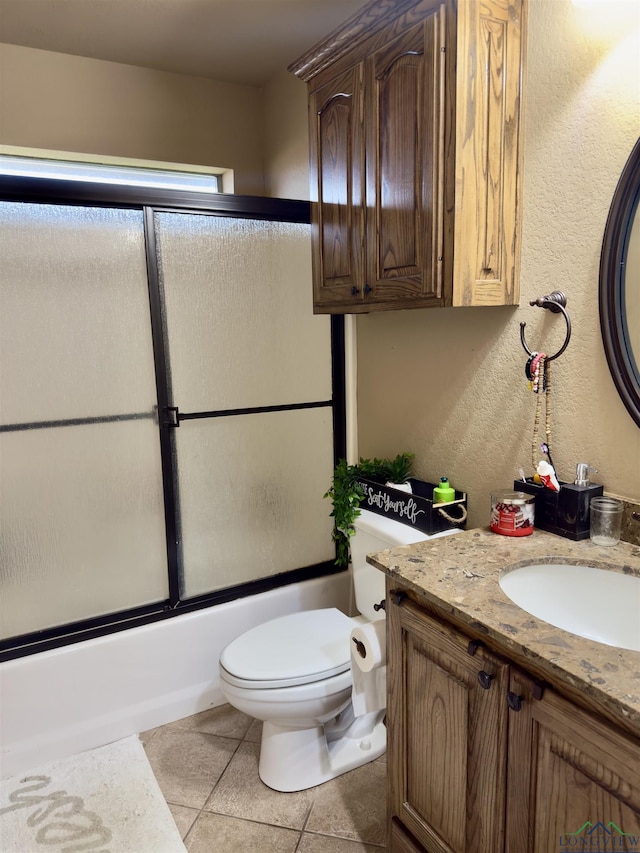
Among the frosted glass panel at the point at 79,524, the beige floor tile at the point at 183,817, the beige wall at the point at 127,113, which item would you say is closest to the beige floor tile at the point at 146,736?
the beige floor tile at the point at 183,817

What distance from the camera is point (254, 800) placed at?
1.80m

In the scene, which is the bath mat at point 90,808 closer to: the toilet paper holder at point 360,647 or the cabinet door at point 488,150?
the toilet paper holder at point 360,647

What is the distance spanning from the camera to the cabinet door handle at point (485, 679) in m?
1.08

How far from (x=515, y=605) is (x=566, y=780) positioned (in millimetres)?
285

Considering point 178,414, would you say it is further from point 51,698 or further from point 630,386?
point 630,386

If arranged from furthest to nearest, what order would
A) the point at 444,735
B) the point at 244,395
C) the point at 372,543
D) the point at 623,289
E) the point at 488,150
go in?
the point at 244,395 → the point at 372,543 → the point at 488,150 → the point at 623,289 → the point at 444,735

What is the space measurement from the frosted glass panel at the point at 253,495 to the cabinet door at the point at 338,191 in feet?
2.07

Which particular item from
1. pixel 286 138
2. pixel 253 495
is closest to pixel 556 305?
pixel 253 495

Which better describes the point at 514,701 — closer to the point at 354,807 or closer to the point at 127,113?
the point at 354,807

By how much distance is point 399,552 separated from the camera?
4.56 feet

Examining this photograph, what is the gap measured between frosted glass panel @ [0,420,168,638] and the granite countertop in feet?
3.58

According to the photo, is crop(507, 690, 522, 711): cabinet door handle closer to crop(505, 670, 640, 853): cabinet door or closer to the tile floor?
crop(505, 670, 640, 853): cabinet door

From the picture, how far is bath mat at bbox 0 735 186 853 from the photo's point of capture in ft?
5.41

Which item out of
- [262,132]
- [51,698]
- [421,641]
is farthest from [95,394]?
[262,132]
